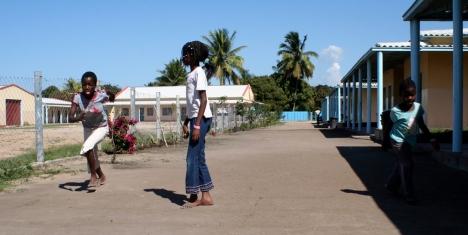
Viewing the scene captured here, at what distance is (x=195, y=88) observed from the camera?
6199 millimetres

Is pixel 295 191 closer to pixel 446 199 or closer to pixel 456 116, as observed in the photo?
pixel 446 199

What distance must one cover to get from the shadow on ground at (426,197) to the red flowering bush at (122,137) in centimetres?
580

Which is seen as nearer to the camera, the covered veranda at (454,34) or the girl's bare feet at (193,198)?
the girl's bare feet at (193,198)

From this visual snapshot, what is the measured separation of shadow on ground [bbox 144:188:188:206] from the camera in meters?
6.65

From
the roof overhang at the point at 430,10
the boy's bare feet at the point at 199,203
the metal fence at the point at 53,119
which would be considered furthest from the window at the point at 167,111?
the boy's bare feet at the point at 199,203

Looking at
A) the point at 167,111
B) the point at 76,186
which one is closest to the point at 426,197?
the point at 76,186

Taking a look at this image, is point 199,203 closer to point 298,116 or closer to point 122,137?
point 122,137

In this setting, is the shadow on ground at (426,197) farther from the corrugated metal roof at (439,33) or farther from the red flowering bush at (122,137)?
the corrugated metal roof at (439,33)

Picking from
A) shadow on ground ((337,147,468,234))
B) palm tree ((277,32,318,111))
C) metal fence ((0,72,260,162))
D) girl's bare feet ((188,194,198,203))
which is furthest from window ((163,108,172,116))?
girl's bare feet ((188,194,198,203))

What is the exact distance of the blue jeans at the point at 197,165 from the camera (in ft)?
20.4

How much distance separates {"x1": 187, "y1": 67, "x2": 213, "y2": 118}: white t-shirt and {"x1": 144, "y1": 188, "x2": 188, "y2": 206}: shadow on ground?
111cm

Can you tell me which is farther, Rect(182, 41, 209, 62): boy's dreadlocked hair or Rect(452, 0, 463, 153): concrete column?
Rect(452, 0, 463, 153): concrete column

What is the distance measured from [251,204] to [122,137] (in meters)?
8.12

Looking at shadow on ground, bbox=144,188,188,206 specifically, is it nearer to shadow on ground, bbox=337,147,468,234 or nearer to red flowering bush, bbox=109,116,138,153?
shadow on ground, bbox=337,147,468,234
